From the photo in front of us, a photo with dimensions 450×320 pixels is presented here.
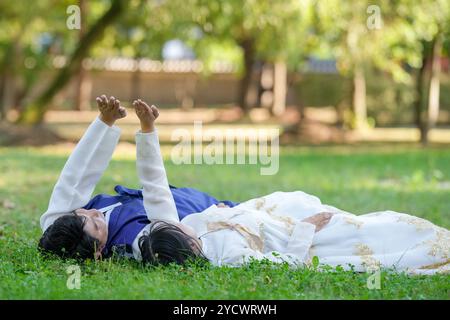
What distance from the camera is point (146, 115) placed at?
187 inches

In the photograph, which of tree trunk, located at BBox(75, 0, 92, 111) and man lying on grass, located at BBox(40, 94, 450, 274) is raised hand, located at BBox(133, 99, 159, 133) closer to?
man lying on grass, located at BBox(40, 94, 450, 274)

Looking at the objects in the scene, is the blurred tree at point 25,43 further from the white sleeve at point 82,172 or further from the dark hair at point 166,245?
the dark hair at point 166,245

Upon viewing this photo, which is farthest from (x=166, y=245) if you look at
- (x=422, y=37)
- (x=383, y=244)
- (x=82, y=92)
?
(x=82, y=92)

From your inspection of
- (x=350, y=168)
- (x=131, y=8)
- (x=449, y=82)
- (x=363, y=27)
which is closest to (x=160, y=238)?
(x=350, y=168)

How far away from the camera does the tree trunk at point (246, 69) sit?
23.9 metres

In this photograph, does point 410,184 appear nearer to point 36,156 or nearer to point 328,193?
point 328,193

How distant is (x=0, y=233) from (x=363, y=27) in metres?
10.5

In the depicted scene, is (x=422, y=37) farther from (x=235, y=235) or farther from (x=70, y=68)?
(x=235, y=235)

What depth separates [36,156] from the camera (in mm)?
13977

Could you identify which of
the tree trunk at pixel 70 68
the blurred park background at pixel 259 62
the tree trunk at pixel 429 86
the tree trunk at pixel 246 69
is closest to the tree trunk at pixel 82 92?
the blurred park background at pixel 259 62

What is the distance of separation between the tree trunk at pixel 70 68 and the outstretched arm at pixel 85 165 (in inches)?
493

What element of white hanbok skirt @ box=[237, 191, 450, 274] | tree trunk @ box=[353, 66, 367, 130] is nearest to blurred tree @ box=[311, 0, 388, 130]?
tree trunk @ box=[353, 66, 367, 130]

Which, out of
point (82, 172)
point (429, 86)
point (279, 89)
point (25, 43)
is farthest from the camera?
point (279, 89)

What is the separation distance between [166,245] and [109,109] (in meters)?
0.94
